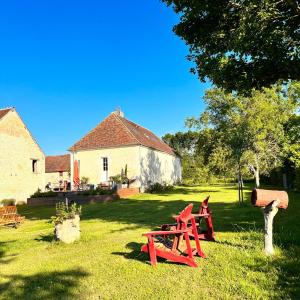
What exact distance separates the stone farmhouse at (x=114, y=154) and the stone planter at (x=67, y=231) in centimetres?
2090

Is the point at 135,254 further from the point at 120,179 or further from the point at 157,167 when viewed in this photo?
the point at 157,167

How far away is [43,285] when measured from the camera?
6.57 metres

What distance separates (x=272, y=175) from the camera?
3603cm

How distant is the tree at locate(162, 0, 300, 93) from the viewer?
29.3 ft

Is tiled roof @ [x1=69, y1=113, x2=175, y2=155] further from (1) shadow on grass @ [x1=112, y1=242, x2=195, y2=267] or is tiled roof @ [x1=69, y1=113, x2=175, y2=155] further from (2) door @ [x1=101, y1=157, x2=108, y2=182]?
(1) shadow on grass @ [x1=112, y1=242, x2=195, y2=267]

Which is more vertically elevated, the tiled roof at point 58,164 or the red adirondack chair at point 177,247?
the tiled roof at point 58,164

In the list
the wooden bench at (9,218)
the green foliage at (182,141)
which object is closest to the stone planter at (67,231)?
the wooden bench at (9,218)

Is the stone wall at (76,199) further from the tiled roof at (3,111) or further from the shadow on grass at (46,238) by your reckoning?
the shadow on grass at (46,238)

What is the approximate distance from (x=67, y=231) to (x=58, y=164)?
155 feet

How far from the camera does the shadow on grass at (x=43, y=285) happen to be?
6030 mm

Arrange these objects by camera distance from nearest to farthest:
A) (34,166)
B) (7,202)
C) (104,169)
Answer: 1. (7,202)
2. (34,166)
3. (104,169)

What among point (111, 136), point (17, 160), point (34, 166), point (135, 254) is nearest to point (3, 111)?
point (17, 160)

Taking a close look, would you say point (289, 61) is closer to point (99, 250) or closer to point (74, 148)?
point (99, 250)

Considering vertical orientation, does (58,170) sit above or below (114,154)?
below
